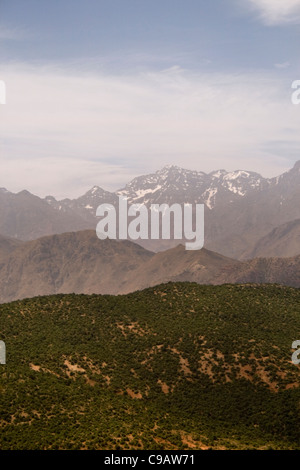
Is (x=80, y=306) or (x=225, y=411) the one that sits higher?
(x=80, y=306)

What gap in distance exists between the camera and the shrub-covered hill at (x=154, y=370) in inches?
2655

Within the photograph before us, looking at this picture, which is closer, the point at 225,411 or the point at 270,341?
the point at 225,411

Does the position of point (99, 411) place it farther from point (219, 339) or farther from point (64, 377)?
point (219, 339)

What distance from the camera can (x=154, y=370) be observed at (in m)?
92.0

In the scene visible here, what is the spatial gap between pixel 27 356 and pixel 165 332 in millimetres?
28192

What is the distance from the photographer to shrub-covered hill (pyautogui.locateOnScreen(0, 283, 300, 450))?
221 feet

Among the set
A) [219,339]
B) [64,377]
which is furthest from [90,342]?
[219,339]

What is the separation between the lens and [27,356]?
284 feet

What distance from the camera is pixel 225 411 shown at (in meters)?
82.3

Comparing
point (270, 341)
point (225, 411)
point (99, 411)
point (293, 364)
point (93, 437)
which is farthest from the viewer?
point (270, 341)

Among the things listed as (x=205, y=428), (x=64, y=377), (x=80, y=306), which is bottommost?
(x=205, y=428)
